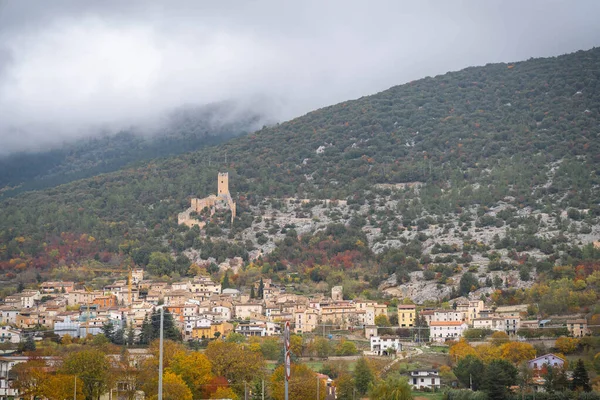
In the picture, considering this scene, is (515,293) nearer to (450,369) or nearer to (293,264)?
(450,369)

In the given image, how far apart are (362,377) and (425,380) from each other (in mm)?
4009

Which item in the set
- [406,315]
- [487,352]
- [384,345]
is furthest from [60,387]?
[406,315]

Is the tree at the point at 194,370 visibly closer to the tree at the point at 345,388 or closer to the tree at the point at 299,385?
the tree at the point at 299,385

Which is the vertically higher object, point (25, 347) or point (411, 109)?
point (411, 109)

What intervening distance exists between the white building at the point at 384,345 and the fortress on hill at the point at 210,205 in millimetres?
39282

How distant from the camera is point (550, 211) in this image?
3541 inches

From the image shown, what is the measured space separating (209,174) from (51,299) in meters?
37.5

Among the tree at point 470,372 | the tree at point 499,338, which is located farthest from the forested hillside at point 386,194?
the tree at point 470,372

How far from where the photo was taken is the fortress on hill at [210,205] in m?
98.1

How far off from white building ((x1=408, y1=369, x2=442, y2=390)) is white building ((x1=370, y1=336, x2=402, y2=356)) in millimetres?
7124

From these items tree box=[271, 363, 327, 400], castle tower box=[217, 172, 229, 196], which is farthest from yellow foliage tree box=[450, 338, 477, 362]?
castle tower box=[217, 172, 229, 196]

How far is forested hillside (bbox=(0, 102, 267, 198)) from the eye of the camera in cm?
13250

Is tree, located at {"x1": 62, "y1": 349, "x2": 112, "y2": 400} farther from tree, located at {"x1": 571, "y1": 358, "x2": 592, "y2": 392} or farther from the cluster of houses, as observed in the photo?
tree, located at {"x1": 571, "y1": 358, "x2": 592, "y2": 392}

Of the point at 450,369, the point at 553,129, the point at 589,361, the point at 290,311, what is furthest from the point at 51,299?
the point at 553,129
